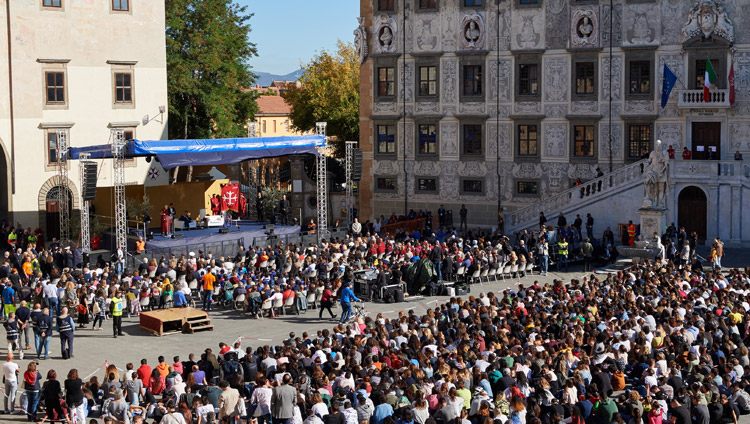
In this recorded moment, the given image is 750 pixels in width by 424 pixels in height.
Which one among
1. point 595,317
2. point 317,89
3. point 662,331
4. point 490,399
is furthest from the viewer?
point 317,89

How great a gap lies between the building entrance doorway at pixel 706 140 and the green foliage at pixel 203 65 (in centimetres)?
2811

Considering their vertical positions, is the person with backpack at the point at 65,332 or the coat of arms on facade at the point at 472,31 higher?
the coat of arms on facade at the point at 472,31

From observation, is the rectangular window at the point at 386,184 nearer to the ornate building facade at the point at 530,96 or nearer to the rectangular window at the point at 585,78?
the ornate building facade at the point at 530,96

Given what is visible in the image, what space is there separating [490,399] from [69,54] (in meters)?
35.0

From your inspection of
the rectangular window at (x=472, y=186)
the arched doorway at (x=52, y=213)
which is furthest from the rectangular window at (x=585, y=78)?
the arched doorway at (x=52, y=213)

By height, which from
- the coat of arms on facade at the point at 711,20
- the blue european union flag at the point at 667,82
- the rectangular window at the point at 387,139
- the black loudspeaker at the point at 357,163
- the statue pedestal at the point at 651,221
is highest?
the coat of arms on facade at the point at 711,20

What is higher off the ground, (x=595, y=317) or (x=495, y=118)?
(x=495, y=118)

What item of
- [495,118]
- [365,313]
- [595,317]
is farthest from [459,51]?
[595,317]

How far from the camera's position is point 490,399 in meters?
17.9

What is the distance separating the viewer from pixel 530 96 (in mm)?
48156

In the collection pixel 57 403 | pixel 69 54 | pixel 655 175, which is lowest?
pixel 57 403

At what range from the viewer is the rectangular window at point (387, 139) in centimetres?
5156

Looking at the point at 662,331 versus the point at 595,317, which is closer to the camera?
the point at 662,331

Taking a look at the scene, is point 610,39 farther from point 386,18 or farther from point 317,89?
point 317,89
